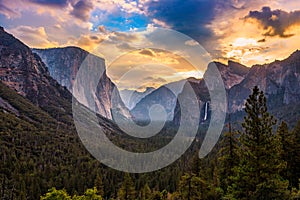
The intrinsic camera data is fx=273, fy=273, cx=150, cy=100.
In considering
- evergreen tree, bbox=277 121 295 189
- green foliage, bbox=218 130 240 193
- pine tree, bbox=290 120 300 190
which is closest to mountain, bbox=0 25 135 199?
green foliage, bbox=218 130 240 193

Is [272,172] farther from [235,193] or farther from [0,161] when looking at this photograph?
[0,161]

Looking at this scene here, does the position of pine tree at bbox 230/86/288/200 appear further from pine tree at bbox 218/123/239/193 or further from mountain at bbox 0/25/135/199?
mountain at bbox 0/25/135/199

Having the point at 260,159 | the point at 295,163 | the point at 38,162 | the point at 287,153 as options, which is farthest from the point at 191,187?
the point at 38,162

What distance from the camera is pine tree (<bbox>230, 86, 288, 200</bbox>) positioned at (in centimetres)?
2091

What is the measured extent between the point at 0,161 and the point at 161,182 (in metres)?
61.6

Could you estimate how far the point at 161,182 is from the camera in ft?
315

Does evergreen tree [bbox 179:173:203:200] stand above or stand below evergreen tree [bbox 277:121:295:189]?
below

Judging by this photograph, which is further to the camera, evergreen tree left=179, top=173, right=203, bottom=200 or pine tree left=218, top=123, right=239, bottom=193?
evergreen tree left=179, top=173, right=203, bottom=200

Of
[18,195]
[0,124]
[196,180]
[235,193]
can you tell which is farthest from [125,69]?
[0,124]

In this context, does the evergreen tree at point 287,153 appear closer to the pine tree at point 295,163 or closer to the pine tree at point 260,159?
the pine tree at point 295,163

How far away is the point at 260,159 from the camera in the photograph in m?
21.6

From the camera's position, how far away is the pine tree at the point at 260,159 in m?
20.9

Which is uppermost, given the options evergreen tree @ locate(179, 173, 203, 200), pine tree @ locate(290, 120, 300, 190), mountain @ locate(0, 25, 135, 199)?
pine tree @ locate(290, 120, 300, 190)

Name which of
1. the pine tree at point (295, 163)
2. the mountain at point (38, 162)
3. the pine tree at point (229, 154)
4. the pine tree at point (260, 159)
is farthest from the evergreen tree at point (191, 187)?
the mountain at point (38, 162)
